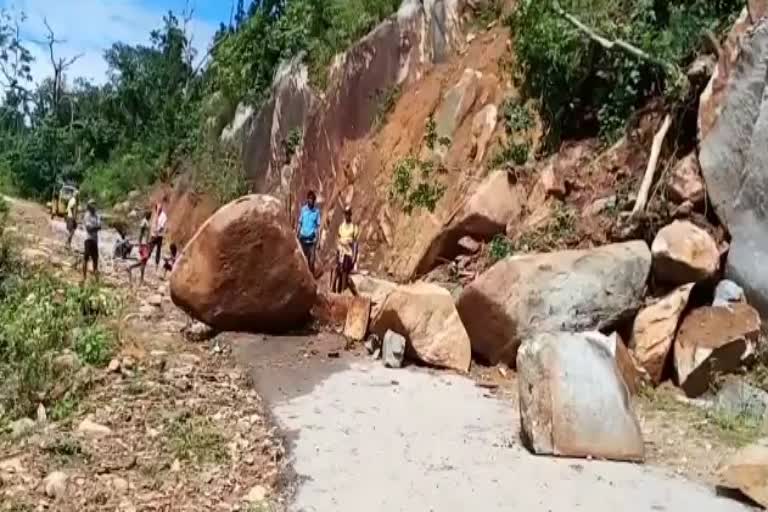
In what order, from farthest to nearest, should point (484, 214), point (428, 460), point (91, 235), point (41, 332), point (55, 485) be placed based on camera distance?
1. point (91, 235)
2. point (484, 214)
3. point (41, 332)
4. point (428, 460)
5. point (55, 485)

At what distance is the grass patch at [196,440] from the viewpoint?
7.16m

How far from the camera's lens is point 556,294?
9750 millimetres

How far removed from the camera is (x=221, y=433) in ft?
25.2

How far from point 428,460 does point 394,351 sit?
10.3ft

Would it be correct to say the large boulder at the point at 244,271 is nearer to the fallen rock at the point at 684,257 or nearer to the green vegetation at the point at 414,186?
the green vegetation at the point at 414,186

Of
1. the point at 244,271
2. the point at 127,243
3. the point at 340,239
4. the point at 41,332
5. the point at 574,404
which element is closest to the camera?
the point at 574,404

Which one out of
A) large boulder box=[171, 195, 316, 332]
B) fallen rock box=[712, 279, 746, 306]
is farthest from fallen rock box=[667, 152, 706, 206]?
large boulder box=[171, 195, 316, 332]

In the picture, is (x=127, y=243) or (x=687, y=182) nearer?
(x=687, y=182)

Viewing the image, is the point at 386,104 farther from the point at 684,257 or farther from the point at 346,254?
the point at 684,257

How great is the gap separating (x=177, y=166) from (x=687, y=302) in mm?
25356

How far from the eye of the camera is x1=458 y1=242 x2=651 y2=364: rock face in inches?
382

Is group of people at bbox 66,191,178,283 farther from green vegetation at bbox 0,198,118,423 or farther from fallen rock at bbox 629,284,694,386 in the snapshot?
fallen rock at bbox 629,284,694,386

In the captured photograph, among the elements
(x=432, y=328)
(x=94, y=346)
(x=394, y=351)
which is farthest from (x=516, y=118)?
(x=94, y=346)

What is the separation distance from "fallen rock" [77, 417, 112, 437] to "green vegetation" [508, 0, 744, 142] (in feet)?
25.0
